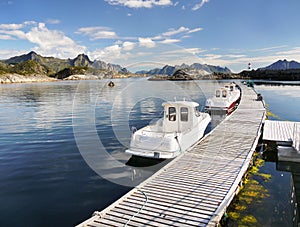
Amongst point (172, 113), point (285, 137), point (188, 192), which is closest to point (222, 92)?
point (285, 137)

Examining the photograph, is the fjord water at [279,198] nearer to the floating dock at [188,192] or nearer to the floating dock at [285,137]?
the floating dock at [285,137]

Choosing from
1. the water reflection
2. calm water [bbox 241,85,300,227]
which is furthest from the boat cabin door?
the water reflection

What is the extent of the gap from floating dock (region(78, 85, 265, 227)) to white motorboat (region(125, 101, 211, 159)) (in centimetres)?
76

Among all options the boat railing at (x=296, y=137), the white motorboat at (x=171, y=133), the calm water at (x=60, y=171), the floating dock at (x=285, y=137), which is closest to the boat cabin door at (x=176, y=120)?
the white motorboat at (x=171, y=133)

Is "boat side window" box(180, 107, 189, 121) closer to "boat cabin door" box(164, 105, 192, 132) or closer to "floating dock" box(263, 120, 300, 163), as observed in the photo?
"boat cabin door" box(164, 105, 192, 132)

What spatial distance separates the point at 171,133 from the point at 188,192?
21.8 ft

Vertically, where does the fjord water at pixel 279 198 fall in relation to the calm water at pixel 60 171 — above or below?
below

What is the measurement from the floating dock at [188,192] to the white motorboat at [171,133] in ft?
2.49

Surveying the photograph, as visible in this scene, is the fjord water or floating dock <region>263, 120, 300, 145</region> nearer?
the fjord water

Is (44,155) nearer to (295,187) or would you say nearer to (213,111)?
(295,187)

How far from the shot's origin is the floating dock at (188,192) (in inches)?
303

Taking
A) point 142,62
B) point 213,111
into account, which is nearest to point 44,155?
point 142,62

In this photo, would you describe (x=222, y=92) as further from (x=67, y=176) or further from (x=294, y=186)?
(x=67, y=176)

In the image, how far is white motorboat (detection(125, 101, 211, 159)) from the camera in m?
13.8
